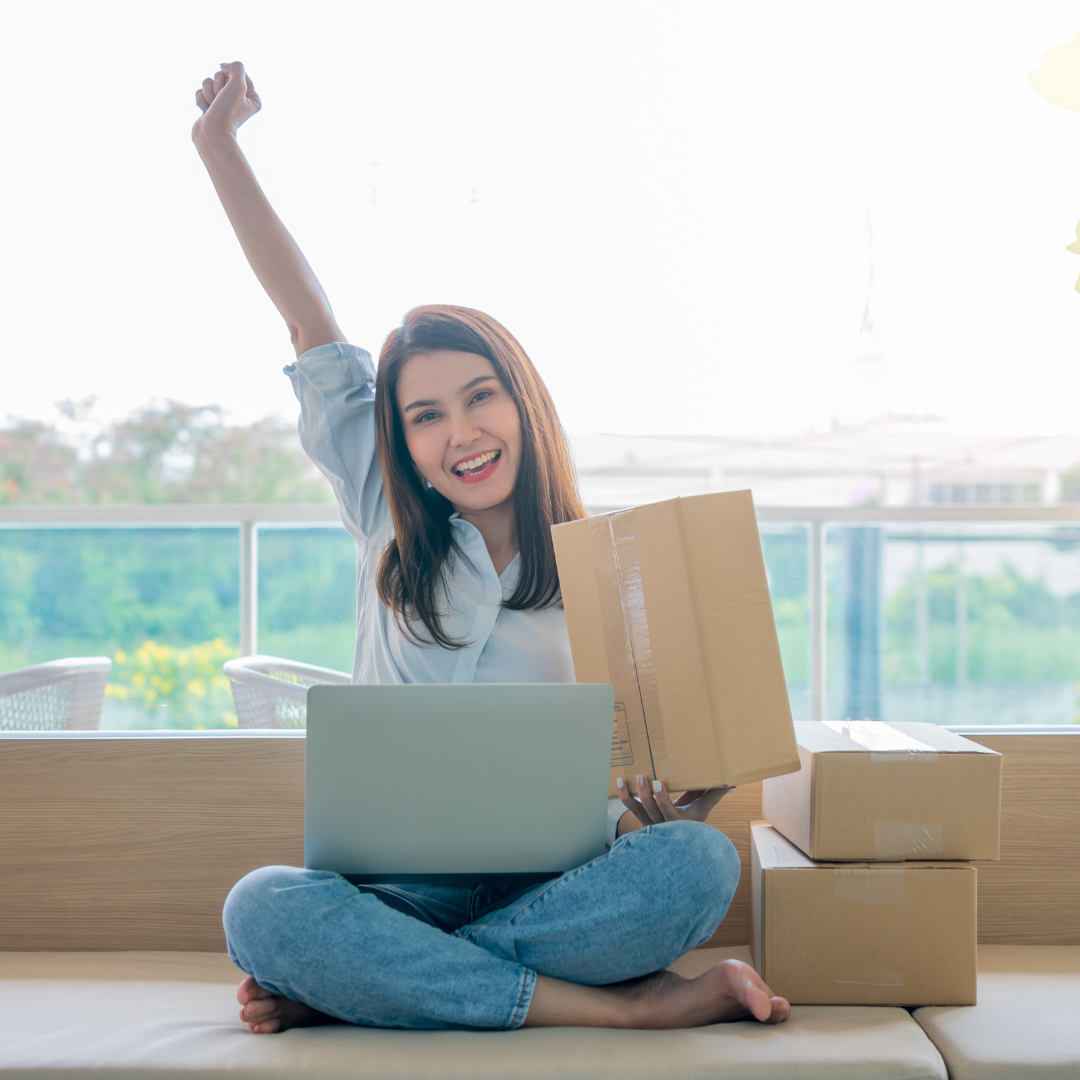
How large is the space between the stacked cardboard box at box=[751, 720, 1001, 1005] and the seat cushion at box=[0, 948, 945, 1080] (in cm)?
5

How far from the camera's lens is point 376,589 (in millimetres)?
1354

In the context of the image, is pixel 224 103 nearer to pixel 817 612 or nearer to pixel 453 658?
pixel 453 658

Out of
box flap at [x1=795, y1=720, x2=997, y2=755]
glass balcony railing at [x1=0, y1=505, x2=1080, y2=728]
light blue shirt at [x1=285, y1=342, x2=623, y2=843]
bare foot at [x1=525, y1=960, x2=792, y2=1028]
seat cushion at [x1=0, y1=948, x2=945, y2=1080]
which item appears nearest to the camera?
seat cushion at [x1=0, y1=948, x2=945, y2=1080]

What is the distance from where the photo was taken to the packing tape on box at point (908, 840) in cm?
108

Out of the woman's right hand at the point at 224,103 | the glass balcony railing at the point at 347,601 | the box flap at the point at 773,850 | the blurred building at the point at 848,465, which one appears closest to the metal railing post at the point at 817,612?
the glass balcony railing at the point at 347,601

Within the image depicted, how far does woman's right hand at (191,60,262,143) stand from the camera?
4.50ft

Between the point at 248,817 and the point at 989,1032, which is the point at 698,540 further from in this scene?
the point at 248,817

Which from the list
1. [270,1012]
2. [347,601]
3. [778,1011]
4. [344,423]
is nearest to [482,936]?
[270,1012]

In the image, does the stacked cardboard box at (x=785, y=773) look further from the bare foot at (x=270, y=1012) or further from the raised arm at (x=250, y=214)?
the raised arm at (x=250, y=214)

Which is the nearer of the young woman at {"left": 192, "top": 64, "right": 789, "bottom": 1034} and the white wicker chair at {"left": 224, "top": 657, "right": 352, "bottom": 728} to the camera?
the young woman at {"left": 192, "top": 64, "right": 789, "bottom": 1034}

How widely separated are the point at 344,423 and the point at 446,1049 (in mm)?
891

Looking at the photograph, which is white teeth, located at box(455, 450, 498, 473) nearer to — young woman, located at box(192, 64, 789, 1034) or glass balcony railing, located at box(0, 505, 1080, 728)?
young woman, located at box(192, 64, 789, 1034)

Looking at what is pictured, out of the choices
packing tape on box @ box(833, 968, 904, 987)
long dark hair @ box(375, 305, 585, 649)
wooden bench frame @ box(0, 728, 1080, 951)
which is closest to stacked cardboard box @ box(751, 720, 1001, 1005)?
packing tape on box @ box(833, 968, 904, 987)

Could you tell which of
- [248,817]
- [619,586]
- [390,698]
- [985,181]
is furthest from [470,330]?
[985,181]
